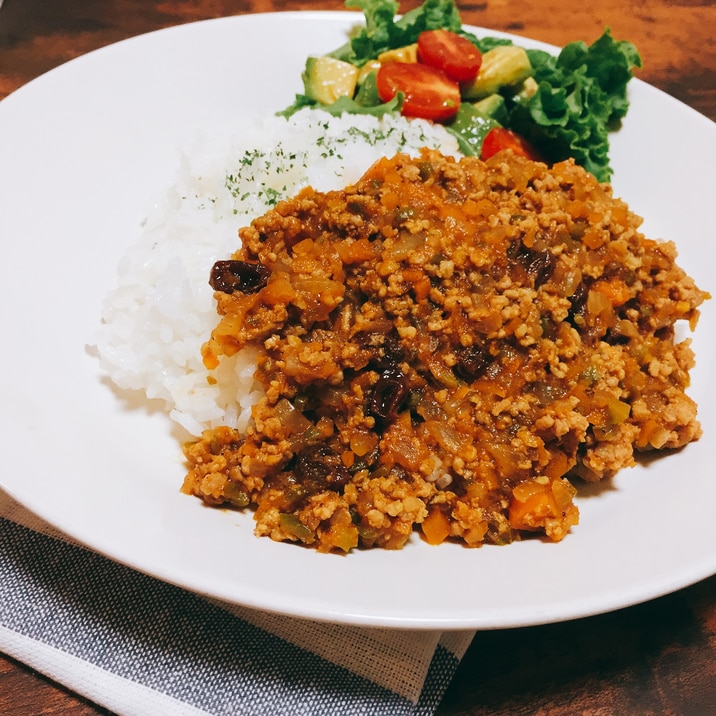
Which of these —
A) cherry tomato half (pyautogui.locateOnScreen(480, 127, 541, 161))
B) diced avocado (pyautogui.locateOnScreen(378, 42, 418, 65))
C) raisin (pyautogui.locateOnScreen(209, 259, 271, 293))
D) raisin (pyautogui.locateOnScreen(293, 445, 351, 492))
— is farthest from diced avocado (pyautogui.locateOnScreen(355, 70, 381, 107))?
raisin (pyautogui.locateOnScreen(293, 445, 351, 492))

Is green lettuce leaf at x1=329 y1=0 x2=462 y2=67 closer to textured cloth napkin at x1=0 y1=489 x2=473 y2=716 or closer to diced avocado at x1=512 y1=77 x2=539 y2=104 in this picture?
diced avocado at x1=512 y1=77 x2=539 y2=104

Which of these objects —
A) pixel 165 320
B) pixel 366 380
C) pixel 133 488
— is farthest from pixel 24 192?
pixel 366 380

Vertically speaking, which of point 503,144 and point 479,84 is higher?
point 479,84

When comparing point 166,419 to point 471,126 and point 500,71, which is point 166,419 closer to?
point 471,126

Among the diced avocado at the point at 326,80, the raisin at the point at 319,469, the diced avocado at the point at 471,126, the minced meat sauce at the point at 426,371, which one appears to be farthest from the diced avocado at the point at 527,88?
the raisin at the point at 319,469

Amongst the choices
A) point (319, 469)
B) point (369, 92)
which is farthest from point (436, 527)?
point (369, 92)

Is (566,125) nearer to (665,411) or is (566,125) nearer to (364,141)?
(364,141)

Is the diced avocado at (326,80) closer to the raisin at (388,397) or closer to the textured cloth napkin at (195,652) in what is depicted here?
the raisin at (388,397)
